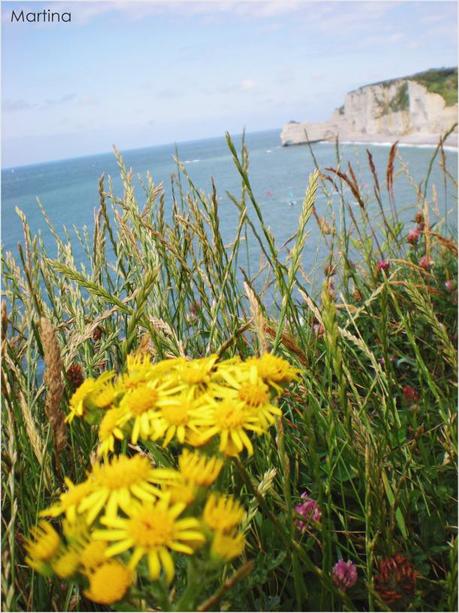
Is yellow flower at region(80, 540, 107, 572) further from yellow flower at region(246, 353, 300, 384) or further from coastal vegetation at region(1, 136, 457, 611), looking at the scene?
yellow flower at region(246, 353, 300, 384)

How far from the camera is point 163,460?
100cm

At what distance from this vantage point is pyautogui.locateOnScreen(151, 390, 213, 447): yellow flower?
0.71 m

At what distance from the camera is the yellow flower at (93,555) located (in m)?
0.60

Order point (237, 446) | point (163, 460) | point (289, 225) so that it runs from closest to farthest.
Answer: point (237, 446), point (163, 460), point (289, 225)

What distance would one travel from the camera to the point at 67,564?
0.62 meters

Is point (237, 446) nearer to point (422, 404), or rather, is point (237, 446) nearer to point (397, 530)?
point (397, 530)

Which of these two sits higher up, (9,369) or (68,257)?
(68,257)

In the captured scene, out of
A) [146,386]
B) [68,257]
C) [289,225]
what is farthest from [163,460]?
[289,225]

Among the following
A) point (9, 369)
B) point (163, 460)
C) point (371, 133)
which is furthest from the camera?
point (371, 133)

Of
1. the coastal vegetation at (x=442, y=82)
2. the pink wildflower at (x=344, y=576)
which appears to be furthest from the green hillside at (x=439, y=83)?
the pink wildflower at (x=344, y=576)

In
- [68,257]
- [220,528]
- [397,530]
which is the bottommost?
[397,530]

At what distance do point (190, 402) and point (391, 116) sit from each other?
51884 mm

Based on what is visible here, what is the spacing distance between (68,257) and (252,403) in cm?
112

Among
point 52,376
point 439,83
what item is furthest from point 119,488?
point 439,83
